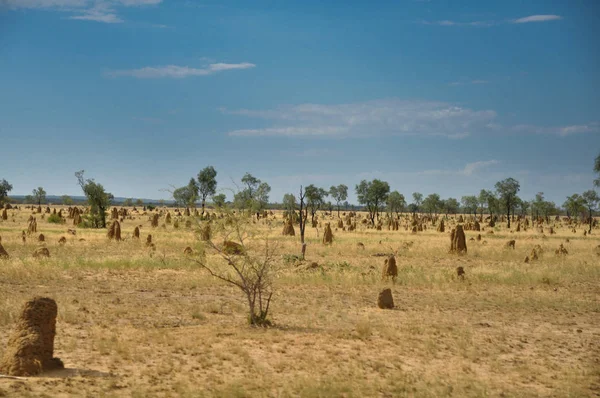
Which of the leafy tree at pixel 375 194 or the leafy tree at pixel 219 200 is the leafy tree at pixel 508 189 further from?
the leafy tree at pixel 219 200

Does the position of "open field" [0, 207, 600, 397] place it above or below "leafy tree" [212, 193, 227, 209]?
below

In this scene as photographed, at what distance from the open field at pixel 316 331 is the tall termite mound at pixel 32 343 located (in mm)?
273

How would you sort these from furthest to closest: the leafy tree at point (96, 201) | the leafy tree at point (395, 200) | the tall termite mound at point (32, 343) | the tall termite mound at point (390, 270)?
1. the leafy tree at point (395, 200)
2. the leafy tree at point (96, 201)
3. the tall termite mound at point (390, 270)
4. the tall termite mound at point (32, 343)

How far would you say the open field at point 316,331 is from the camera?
9.13 metres

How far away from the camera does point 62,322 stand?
12.9m

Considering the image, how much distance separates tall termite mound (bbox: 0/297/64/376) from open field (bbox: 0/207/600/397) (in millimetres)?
273

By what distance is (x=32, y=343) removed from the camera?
29.3ft

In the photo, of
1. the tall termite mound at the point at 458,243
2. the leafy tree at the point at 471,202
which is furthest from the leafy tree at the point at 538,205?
the tall termite mound at the point at 458,243

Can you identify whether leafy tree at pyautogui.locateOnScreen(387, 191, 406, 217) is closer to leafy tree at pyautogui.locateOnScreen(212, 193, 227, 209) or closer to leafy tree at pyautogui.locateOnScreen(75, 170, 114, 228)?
leafy tree at pyautogui.locateOnScreen(75, 170, 114, 228)

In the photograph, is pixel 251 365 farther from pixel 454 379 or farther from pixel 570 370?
pixel 570 370

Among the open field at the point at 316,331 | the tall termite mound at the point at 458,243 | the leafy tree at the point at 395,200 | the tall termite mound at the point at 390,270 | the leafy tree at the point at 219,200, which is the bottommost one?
the open field at the point at 316,331

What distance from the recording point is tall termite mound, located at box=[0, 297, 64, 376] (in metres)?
8.80

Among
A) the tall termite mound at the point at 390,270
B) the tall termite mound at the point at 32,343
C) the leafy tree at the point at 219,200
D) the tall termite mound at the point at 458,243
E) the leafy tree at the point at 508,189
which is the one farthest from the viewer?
the leafy tree at the point at 508,189

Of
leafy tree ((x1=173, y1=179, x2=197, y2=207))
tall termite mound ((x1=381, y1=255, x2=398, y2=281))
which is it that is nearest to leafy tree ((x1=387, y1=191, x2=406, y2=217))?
leafy tree ((x1=173, y1=179, x2=197, y2=207))
